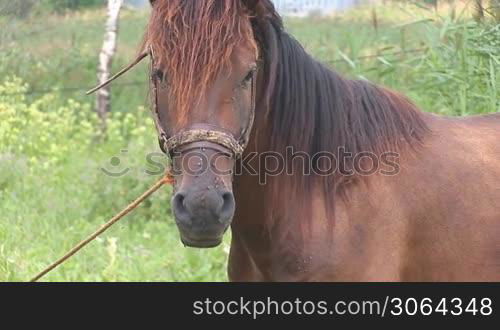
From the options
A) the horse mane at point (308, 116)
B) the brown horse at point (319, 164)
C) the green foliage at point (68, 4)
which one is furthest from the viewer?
the green foliage at point (68, 4)

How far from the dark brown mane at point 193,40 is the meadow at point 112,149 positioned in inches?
50.9

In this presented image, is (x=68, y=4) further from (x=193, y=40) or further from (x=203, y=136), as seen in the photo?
(x=203, y=136)

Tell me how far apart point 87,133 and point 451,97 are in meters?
3.81

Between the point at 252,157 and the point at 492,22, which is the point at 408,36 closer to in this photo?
the point at 492,22

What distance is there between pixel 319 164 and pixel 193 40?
28.6 inches

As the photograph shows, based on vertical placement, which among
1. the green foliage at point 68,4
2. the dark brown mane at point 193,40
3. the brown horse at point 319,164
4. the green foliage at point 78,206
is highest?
the dark brown mane at point 193,40

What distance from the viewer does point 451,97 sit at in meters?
5.48

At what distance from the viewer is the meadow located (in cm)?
530

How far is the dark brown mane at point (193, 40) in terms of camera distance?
265 cm

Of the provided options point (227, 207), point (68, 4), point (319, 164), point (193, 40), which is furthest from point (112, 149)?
point (227, 207)

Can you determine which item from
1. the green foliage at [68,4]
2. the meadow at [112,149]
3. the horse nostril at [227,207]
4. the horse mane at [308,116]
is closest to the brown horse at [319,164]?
the horse mane at [308,116]

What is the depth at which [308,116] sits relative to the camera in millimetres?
3027

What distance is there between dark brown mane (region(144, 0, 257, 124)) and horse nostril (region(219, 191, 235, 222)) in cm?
33

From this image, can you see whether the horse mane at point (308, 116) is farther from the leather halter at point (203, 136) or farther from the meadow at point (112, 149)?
the meadow at point (112, 149)
